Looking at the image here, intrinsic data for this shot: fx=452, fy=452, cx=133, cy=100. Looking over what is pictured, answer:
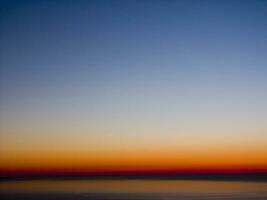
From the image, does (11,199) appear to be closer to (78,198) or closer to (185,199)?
(78,198)

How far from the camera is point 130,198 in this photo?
13.6 metres

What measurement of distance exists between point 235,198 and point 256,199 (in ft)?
2.85

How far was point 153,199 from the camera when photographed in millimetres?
12930

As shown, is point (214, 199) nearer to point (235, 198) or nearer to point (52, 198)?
point (235, 198)

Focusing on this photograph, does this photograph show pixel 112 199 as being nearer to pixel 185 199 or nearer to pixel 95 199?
pixel 95 199

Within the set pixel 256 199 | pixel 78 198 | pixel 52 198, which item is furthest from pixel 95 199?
pixel 256 199

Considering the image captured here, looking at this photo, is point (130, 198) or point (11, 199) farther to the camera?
point (130, 198)

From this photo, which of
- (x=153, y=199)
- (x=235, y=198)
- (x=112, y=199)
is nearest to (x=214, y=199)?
(x=235, y=198)

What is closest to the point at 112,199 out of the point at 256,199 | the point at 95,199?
the point at 95,199

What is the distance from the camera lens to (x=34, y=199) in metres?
12.9

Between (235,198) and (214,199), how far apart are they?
0.61 meters

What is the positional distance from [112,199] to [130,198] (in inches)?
34.0

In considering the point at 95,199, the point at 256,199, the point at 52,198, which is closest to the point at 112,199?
the point at 95,199

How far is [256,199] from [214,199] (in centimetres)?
127
